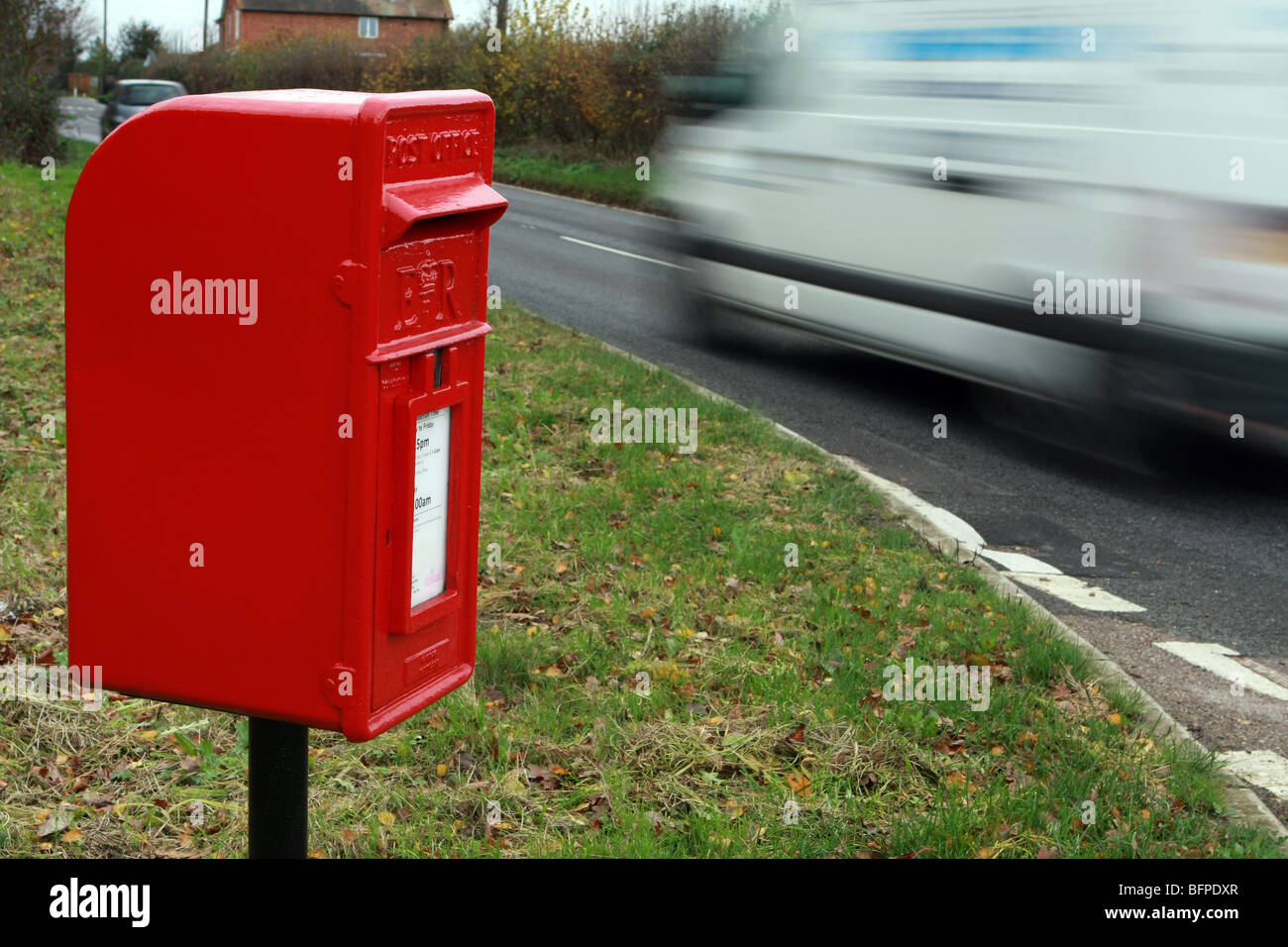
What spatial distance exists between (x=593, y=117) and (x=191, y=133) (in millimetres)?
29226

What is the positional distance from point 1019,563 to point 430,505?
14.3 ft

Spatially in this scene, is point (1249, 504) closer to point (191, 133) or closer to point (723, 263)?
point (723, 263)

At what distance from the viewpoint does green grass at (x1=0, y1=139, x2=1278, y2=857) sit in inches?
140

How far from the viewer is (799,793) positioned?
381cm

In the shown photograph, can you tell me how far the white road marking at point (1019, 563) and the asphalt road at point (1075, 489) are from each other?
9 centimetres

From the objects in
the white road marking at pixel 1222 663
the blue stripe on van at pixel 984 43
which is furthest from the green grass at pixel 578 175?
the white road marking at pixel 1222 663

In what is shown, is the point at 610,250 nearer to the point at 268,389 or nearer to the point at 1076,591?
the point at 1076,591

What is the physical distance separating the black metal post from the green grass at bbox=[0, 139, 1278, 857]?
108 cm

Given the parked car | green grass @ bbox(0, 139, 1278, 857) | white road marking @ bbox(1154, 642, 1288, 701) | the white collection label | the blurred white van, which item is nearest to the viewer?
the white collection label

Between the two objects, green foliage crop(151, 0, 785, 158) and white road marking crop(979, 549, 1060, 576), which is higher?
green foliage crop(151, 0, 785, 158)

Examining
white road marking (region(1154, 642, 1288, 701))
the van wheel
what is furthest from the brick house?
white road marking (region(1154, 642, 1288, 701))

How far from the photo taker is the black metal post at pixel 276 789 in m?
2.40

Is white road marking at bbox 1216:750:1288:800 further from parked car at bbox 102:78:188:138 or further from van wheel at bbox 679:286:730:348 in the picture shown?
parked car at bbox 102:78:188:138

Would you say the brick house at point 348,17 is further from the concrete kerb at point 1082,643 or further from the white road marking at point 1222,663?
the white road marking at point 1222,663
